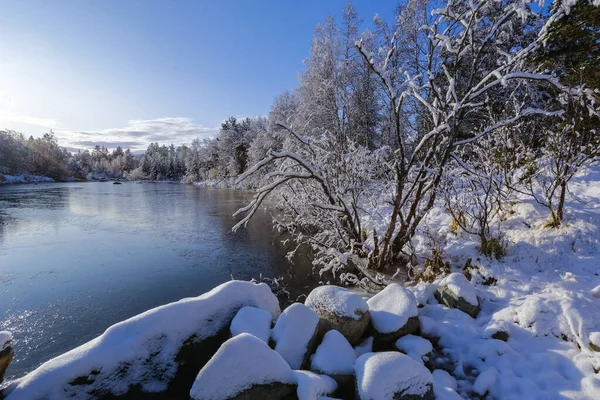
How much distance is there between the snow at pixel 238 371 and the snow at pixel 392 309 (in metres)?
1.46

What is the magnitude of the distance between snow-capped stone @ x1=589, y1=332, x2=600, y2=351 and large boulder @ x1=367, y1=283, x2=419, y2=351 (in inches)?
64.8

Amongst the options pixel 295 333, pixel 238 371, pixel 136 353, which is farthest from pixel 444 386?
pixel 136 353

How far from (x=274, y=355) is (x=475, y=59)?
510cm

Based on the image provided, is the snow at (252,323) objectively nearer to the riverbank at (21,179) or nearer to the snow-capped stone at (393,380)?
the snow-capped stone at (393,380)

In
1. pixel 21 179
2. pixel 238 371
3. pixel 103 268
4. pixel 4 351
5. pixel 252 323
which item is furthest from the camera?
pixel 21 179

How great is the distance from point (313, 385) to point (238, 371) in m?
0.68

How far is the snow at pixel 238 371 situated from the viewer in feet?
8.42

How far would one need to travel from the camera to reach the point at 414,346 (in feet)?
11.6

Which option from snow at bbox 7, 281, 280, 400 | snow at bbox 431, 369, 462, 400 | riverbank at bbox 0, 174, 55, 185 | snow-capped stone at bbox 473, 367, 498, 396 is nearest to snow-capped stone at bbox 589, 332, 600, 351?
snow-capped stone at bbox 473, 367, 498, 396

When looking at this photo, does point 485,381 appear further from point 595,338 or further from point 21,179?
point 21,179

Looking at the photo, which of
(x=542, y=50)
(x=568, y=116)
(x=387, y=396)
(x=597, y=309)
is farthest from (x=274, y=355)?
(x=542, y=50)

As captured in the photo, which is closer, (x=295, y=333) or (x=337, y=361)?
(x=337, y=361)

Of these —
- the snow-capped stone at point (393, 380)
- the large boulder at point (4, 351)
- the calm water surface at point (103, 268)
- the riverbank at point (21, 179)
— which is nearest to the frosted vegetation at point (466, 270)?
the snow-capped stone at point (393, 380)

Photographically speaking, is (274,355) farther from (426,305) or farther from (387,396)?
(426,305)
